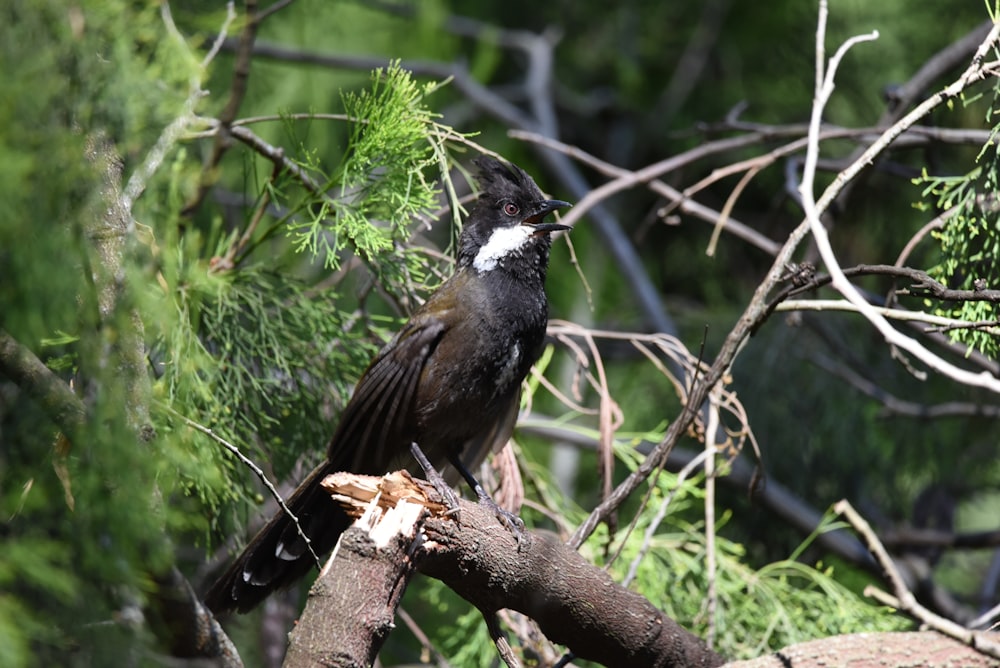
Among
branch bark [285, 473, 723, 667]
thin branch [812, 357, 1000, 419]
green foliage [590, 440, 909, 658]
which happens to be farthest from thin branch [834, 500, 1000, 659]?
thin branch [812, 357, 1000, 419]

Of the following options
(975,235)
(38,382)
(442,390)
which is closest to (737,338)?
(975,235)

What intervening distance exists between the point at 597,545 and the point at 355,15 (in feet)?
16.1

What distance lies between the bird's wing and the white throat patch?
14.2 inches

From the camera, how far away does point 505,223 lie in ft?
12.6

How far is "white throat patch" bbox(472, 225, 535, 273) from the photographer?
3684 millimetres

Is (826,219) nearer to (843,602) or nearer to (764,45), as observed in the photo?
(843,602)

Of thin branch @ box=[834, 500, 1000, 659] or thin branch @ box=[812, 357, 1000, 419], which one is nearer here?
thin branch @ box=[834, 500, 1000, 659]

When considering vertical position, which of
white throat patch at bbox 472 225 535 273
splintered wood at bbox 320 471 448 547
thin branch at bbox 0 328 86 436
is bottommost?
splintered wood at bbox 320 471 448 547

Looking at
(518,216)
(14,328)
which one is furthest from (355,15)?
(14,328)

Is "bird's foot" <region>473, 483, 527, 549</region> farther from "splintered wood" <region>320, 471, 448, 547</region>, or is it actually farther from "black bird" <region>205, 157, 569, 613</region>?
"splintered wood" <region>320, 471, 448, 547</region>

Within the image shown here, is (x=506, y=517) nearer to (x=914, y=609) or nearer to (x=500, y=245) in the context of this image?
(x=500, y=245)

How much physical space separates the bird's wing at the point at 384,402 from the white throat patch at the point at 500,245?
361mm

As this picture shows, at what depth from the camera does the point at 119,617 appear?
6.55ft

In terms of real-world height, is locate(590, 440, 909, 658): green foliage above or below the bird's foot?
below
